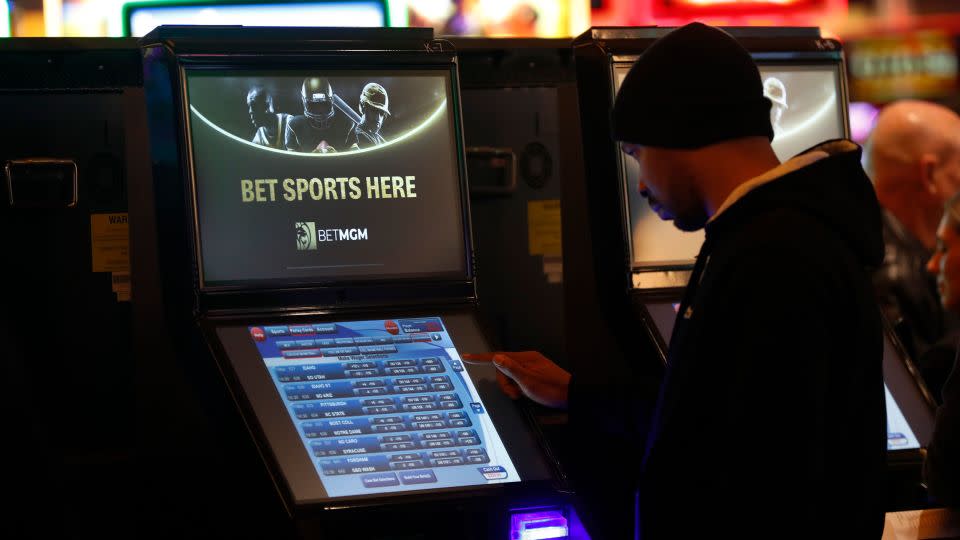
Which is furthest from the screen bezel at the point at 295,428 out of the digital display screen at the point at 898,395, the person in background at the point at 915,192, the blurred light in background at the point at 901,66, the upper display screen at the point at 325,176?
the blurred light in background at the point at 901,66

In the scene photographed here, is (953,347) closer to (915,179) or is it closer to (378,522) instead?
(915,179)

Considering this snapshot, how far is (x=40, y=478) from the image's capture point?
2.22m

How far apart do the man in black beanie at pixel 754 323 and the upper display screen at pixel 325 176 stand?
74 centimetres

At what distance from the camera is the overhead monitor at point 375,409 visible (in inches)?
78.8

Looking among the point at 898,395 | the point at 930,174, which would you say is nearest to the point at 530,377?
the point at 898,395

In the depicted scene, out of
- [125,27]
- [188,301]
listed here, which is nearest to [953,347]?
[188,301]

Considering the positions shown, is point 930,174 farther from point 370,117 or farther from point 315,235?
Result: point 315,235

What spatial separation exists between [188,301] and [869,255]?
122 centimetres

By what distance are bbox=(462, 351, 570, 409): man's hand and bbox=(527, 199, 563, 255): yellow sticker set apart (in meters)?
0.59

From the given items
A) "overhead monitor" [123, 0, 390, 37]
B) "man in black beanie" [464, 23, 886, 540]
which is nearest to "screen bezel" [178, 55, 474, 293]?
"man in black beanie" [464, 23, 886, 540]

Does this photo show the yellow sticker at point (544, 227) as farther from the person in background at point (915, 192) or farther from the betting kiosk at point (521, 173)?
the person in background at point (915, 192)

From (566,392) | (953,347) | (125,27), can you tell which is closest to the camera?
(566,392)

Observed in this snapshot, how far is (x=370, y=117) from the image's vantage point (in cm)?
236

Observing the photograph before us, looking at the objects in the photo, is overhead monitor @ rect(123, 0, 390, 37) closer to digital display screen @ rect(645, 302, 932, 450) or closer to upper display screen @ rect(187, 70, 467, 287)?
upper display screen @ rect(187, 70, 467, 287)
